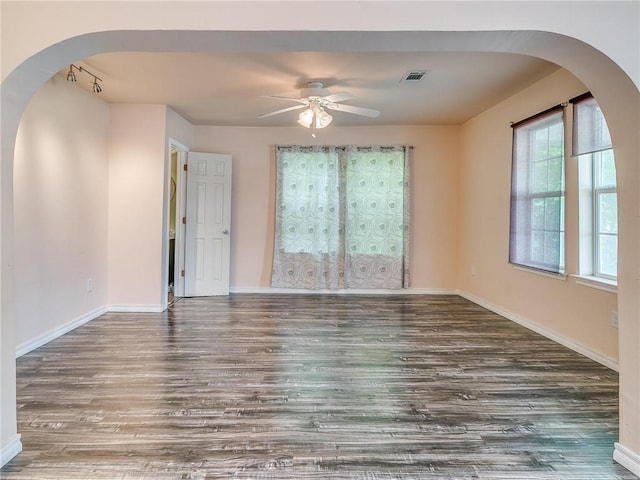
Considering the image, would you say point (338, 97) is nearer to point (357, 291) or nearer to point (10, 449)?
point (357, 291)

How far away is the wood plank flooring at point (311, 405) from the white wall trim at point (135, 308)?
1.85 ft

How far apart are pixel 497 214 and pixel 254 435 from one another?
3.78m

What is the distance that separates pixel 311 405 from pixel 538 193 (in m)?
3.05

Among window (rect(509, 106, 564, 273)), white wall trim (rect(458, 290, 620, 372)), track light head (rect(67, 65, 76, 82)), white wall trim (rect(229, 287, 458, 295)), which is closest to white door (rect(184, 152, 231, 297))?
white wall trim (rect(229, 287, 458, 295))

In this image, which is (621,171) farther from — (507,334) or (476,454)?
(507,334)

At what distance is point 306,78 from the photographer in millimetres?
3350

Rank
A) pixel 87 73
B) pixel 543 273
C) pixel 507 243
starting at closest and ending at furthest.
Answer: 1. pixel 87 73
2. pixel 543 273
3. pixel 507 243

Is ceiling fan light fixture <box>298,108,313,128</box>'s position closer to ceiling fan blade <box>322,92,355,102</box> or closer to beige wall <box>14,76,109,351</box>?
ceiling fan blade <box>322,92,355,102</box>

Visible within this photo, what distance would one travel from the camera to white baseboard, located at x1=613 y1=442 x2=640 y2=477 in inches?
63.4

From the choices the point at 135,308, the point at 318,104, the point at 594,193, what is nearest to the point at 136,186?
the point at 135,308

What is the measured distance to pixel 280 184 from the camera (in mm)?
5352

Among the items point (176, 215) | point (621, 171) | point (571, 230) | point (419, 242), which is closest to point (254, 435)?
point (621, 171)

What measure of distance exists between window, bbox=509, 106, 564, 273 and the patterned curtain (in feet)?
5.49

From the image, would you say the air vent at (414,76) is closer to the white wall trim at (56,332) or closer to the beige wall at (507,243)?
the beige wall at (507,243)
